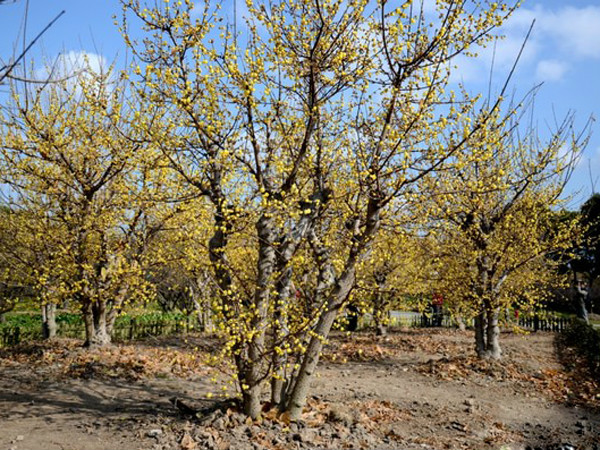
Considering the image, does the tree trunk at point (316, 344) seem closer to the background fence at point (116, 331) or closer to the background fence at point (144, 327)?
the background fence at point (144, 327)

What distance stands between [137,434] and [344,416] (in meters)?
3.01

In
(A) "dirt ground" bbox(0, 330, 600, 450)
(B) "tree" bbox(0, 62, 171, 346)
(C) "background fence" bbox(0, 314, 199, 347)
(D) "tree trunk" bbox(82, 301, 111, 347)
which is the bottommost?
(A) "dirt ground" bbox(0, 330, 600, 450)

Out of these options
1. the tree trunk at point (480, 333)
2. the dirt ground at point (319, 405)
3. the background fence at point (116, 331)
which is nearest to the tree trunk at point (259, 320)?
the dirt ground at point (319, 405)

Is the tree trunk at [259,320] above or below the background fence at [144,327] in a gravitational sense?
above

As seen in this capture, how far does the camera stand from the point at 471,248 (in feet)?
42.4

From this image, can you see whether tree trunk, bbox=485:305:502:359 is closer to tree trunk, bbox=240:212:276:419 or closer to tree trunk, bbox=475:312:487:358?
tree trunk, bbox=475:312:487:358

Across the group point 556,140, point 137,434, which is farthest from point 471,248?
point 137,434

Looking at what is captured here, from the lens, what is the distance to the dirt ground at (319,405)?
21.6 feet

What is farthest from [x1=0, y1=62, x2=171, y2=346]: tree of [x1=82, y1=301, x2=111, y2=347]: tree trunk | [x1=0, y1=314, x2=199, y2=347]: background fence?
[x1=0, y1=314, x2=199, y2=347]: background fence

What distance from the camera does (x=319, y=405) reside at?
795 cm

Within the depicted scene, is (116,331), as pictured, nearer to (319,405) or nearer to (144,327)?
(144,327)

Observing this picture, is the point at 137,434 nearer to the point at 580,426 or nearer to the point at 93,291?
the point at 93,291

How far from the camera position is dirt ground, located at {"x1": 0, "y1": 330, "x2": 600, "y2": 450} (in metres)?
6.58

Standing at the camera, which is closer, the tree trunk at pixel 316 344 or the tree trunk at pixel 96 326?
the tree trunk at pixel 316 344
